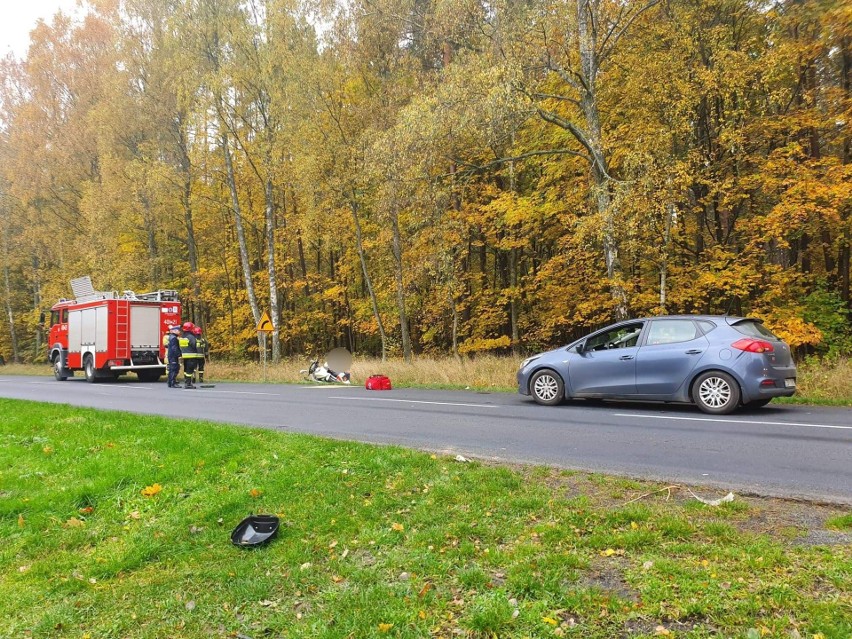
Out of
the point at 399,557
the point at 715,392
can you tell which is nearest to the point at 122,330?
the point at 715,392

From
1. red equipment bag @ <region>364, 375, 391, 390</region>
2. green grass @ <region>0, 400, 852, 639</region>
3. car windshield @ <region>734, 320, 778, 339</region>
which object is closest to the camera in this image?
green grass @ <region>0, 400, 852, 639</region>

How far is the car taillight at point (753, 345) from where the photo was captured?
8641mm

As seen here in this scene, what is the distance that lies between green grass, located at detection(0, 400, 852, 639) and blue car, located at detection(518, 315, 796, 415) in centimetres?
491

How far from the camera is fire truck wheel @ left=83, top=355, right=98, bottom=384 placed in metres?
21.2

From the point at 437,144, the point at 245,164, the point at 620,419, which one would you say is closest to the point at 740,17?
the point at 437,144

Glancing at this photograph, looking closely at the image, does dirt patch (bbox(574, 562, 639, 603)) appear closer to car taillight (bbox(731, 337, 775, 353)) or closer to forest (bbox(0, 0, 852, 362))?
car taillight (bbox(731, 337, 775, 353))

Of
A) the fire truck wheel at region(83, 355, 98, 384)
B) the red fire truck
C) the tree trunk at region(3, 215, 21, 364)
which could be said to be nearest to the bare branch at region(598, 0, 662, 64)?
the red fire truck

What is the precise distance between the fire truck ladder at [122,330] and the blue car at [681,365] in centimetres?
1671

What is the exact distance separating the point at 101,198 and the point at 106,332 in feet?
36.8

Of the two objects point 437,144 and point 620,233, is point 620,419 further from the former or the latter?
point 437,144

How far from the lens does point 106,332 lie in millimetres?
20453

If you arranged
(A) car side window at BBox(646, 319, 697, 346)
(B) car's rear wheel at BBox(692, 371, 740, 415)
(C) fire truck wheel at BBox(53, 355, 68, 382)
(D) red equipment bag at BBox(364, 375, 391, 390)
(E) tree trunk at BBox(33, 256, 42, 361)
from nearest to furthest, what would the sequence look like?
(B) car's rear wheel at BBox(692, 371, 740, 415) → (A) car side window at BBox(646, 319, 697, 346) → (D) red equipment bag at BBox(364, 375, 391, 390) → (C) fire truck wheel at BBox(53, 355, 68, 382) → (E) tree trunk at BBox(33, 256, 42, 361)

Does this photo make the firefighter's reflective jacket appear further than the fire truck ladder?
No

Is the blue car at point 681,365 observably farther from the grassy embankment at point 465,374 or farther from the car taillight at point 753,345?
the grassy embankment at point 465,374
